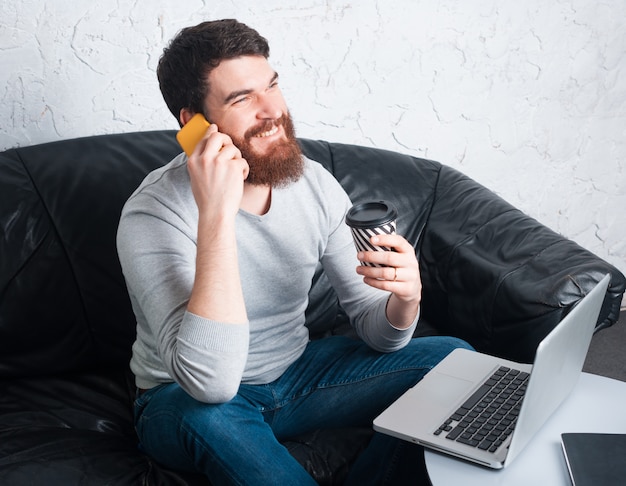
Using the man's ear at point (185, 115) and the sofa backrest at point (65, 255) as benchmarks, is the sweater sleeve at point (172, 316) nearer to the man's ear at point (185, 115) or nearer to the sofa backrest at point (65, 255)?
the man's ear at point (185, 115)

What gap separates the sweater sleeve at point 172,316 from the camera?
1.40 m

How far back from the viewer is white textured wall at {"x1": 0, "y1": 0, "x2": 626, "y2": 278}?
215 centimetres

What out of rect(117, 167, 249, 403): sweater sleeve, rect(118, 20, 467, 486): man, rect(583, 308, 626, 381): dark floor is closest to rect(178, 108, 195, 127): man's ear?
rect(118, 20, 467, 486): man

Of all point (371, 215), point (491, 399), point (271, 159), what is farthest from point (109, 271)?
point (491, 399)

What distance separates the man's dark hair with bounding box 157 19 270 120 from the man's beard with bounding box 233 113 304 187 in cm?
13

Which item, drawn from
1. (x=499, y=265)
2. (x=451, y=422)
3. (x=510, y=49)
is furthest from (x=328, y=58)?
(x=451, y=422)

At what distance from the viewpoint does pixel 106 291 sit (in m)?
2.01

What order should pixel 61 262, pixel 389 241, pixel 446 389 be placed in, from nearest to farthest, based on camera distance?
pixel 389 241, pixel 446 389, pixel 61 262

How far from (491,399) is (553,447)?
19cm

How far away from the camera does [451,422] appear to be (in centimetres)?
136

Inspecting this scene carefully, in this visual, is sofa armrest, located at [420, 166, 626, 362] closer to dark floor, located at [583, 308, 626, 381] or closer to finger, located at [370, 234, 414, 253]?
finger, located at [370, 234, 414, 253]

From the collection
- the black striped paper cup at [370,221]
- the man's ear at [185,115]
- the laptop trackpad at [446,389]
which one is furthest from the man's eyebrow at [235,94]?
the laptop trackpad at [446,389]

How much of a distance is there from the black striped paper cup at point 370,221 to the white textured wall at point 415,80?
110 centimetres

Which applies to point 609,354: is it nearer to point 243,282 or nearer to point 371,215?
point 243,282
